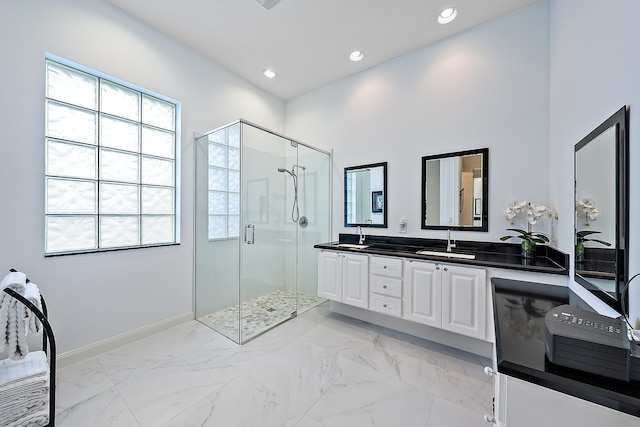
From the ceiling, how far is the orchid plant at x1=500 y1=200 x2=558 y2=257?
5.99 ft

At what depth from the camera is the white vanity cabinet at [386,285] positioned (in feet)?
8.07

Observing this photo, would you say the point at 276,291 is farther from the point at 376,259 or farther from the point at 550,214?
the point at 550,214

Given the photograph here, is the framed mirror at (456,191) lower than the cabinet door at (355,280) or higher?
higher

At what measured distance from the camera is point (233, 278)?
273 cm

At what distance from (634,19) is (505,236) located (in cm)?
178

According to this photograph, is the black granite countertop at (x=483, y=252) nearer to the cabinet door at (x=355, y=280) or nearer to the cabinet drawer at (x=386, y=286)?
the cabinet door at (x=355, y=280)

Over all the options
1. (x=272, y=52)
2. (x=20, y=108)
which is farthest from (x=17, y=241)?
(x=272, y=52)

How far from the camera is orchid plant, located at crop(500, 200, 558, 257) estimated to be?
2.07m

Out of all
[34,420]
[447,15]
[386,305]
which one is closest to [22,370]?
[34,420]

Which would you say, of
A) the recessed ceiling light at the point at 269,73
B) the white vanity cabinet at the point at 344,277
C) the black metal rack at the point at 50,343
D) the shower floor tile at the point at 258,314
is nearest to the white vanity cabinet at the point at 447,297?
the white vanity cabinet at the point at 344,277

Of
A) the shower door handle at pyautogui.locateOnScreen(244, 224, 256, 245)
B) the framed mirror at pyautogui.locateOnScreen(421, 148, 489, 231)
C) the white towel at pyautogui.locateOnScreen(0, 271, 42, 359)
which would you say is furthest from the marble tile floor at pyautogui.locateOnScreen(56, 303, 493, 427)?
the framed mirror at pyautogui.locateOnScreen(421, 148, 489, 231)

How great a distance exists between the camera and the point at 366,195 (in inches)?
128

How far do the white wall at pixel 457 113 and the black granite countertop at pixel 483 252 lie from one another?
0.09 m

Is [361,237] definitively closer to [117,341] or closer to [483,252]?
[483,252]
